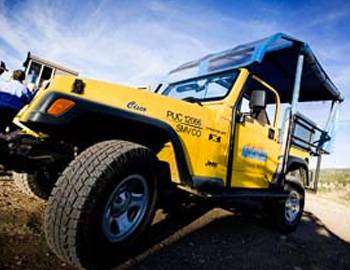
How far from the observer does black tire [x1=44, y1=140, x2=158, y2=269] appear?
2.19m

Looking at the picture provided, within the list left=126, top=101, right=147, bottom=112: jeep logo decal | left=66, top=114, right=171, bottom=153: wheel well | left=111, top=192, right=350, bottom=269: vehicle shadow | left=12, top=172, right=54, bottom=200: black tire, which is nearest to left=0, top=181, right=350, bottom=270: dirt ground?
left=111, top=192, right=350, bottom=269: vehicle shadow

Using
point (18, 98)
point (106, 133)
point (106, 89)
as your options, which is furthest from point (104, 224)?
point (18, 98)

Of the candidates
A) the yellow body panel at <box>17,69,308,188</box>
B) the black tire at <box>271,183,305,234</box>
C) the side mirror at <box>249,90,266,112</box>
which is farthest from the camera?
the black tire at <box>271,183,305,234</box>

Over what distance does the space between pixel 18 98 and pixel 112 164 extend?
78.2 inches

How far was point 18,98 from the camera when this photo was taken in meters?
3.69

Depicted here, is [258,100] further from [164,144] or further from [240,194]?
[164,144]

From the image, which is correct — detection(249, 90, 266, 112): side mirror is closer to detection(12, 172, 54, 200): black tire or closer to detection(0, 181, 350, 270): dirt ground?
detection(0, 181, 350, 270): dirt ground

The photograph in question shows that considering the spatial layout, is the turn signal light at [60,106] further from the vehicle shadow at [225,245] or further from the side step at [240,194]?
the side step at [240,194]

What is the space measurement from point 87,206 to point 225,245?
2106 millimetres

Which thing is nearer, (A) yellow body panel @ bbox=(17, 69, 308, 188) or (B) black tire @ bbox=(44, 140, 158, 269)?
(B) black tire @ bbox=(44, 140, 158, 269)

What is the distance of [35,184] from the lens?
4195mm

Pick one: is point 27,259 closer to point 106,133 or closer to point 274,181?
point 106,133

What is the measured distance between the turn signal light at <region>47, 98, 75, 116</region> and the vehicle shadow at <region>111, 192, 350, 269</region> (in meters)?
1.27

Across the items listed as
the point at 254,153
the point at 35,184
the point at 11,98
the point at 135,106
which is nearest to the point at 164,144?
the point at 135,106
